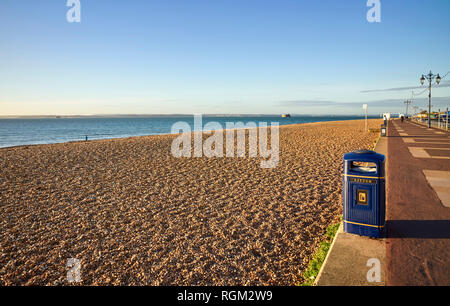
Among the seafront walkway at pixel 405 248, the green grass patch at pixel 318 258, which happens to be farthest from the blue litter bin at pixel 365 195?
the green grass patch at pixel 318 258

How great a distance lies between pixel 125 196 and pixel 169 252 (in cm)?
353

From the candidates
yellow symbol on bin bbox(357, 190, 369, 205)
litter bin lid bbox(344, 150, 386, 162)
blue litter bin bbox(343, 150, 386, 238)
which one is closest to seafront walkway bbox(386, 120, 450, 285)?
blue litter bin bbox(343, 150, 386, 238)

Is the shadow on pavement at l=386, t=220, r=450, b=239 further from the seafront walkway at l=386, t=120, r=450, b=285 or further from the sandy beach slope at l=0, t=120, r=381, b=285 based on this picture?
the sandy beach slope at l=0, t=120, r=381, b=285

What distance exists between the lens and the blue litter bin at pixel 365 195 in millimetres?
3588

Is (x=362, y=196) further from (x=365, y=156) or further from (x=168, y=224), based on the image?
(x=168, y=224)

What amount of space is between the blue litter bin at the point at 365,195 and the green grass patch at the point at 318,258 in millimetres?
456

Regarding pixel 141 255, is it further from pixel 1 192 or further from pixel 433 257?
pixel 1 192

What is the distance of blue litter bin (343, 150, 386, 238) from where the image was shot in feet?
11.8

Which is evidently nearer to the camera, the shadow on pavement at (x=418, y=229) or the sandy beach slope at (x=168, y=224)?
the sandy beach slope at (x=168, y=224)

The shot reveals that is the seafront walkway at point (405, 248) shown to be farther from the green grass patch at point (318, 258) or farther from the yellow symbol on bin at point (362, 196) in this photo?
the yellow symbol on bin at point (362, 196)

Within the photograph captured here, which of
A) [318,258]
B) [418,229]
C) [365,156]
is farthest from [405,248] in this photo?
[365,156]

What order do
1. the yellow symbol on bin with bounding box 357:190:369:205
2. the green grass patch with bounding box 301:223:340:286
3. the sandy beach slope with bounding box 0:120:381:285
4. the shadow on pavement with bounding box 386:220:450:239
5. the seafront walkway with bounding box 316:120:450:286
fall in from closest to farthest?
the seafront walkway with bounding box 316:120:450:286, the green grass patch with bounding box 301:223:340:286, the sandy beach slope with bounding box 0:120:381:285, the yellow symbol on bin with bounding box 357:190:369:205, the shadow on pavement with bounding box 386:220:450:239
